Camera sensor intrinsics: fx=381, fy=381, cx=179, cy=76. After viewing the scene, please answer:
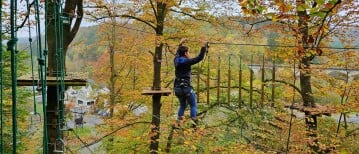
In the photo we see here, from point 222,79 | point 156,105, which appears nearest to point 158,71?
point 156,105

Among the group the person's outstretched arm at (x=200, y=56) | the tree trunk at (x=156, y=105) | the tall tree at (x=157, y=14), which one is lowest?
the tree trunk at (x=156, y=105)

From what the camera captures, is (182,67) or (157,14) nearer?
(182,67)

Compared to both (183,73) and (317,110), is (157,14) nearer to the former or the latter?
(183,73)

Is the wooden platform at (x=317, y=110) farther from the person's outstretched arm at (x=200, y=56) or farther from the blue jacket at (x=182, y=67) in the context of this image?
the person's outstretched arm at (x=200, y=56)

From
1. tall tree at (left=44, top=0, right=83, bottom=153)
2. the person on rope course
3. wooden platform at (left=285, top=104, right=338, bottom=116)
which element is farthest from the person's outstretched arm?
wooden platform at (left=285, top=104, right=338, bottom=116)

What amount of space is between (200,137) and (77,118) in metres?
8.39

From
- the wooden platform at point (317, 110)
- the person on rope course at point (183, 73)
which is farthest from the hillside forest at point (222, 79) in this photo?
the person on rope course at point (183, 73)

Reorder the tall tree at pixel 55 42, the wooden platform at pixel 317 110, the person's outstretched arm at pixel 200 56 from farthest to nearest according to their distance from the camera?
the wooden platform at pixel 317 110 → the person's outstretched arm at pixel 200 56 → the tall tree at pixel 55 42

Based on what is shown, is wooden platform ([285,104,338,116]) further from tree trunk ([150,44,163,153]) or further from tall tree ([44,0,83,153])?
tall tree ([44,0,83,153])

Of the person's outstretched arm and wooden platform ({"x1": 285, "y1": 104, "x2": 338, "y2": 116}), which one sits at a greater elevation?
the person's outstretched arm

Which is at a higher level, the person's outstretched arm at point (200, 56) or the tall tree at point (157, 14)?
the tall tree at point (157, 14)

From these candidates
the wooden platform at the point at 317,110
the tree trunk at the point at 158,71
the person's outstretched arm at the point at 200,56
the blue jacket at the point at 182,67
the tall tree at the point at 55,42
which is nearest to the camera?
the tall tree at the point at 55,42

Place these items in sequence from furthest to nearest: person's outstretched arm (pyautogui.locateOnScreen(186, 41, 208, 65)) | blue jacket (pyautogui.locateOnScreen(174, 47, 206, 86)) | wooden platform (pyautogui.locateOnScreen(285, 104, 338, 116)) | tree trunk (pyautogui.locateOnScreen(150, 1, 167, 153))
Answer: tree trunk (pyautogui.locateOnScreen(150, 1, 167, 153)), wooden platform (pyautogui.locateOnScreen(285, 104, 338, 116)), blue jacket (pyautogui.locateOnScreen(174, 47, 206, 86)), person's outstretched arm (pyautogui.locateOnScreen(186, 41, 208, 65))

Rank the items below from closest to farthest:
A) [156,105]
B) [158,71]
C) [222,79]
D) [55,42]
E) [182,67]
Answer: [55,42] < [182,67] < [156,105] < [158,71] < [222,79]
